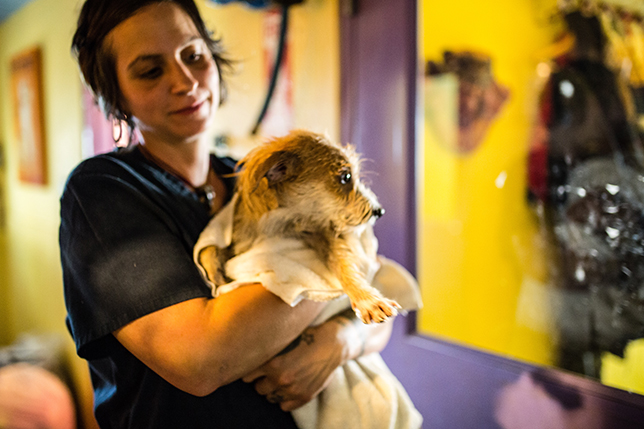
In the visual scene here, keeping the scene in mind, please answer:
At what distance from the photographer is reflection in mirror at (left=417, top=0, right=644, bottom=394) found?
0.98 metres

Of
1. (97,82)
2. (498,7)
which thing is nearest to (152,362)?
(97,82)

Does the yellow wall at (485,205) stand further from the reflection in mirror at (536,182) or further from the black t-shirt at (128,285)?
the black t-shirt at (128,285)

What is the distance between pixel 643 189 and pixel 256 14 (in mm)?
1471

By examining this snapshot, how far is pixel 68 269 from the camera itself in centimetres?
71

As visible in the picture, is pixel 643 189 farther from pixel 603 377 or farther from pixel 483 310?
pixel 483 310

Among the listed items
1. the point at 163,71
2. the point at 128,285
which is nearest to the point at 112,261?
the point at 128,285

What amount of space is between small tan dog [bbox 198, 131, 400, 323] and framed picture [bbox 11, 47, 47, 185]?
71 centimetres

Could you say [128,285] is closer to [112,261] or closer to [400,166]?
[112,261]

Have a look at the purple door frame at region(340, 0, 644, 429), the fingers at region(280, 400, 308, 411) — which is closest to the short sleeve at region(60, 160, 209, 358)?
the fingers at region(280, 400, 308, 411)

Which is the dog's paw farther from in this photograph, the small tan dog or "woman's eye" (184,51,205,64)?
"woman's eye" (184,51,205,64)

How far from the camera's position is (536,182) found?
113 centimetres

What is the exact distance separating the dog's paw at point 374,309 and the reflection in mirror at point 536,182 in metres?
0.66

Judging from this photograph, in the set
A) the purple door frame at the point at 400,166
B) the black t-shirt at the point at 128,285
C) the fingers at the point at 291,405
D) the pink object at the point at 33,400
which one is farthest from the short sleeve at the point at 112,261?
the purple door frame at the point at 400,166

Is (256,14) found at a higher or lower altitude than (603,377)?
higher
